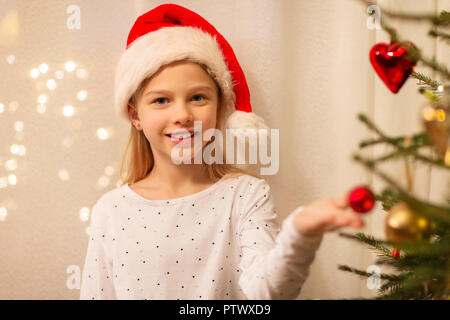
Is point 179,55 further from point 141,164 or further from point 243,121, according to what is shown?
point 141,164

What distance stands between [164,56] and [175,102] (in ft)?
0.41

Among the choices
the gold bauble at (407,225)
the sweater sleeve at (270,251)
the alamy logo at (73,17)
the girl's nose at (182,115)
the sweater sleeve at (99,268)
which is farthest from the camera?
the alamy logo at (73,17)

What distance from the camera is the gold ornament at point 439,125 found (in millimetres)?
614

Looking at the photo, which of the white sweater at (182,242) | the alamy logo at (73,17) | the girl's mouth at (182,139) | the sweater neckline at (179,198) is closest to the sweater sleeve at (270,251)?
the white sweater at (182,242)

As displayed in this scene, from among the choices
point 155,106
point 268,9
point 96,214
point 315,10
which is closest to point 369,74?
point 315,10

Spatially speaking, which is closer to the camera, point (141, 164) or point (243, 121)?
point (243, 121)

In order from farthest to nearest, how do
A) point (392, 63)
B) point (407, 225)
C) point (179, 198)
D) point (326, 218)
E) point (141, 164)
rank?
point (141, 164)
point (179, 198)
point (392, 63)
point (326, 218)
point (407, 225)

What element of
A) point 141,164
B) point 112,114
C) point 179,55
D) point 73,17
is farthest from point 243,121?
point 73,17

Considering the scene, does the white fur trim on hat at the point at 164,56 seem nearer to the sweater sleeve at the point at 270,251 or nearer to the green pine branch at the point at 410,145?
the sweater sleeve at the point at 270,251

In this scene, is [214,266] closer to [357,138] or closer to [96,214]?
[96,214]

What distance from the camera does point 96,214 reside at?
1224 millimetres

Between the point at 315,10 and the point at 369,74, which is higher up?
the point at 315,10

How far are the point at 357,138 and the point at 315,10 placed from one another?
425 millimetres

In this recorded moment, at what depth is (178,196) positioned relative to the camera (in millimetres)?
1180
